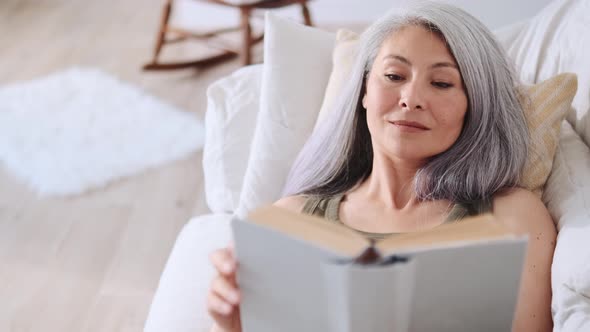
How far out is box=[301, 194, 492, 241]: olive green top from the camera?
3.79 feet

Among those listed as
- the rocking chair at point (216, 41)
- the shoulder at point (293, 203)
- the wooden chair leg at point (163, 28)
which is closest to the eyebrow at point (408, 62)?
the shoulder at point (293, 203)

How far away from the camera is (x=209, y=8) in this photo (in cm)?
326

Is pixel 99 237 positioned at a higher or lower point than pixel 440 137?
lower

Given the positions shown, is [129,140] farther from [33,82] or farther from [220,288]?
[220,288]

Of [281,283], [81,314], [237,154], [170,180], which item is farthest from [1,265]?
[281,283]

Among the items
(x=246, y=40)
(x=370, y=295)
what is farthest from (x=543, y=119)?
(x=246, y=40)

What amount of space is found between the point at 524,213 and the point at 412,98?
252 mm

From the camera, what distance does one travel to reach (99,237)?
6.89 ft

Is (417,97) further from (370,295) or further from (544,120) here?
(370,295)

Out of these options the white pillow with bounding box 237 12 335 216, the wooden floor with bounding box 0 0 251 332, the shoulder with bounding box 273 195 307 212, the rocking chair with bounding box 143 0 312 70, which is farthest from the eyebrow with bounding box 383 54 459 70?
the rocking chair with bounding box 143 0 312 70

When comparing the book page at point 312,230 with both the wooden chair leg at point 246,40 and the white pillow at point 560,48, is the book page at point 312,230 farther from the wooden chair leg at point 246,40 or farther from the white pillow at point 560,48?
the wooden chair leg at point 246,40

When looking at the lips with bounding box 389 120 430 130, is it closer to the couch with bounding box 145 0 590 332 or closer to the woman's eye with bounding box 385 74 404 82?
the woman's eye with bounding box 385 74 404 82

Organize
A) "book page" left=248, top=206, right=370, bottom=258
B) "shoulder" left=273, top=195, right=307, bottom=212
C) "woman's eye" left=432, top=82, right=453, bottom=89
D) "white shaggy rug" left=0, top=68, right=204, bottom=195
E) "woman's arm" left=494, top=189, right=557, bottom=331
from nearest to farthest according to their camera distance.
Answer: "book page" left=248, top=206, right=370, bottom=258
"woman's arm" left=494, top=189, right=557, bottom=331
"woman's eye" left=432, top=82, right=453, bottom=89
"shoulder" left=273, top=195, right=307, bottom=212
"white shaggy rug" left=0, top=68, right=204, bottom=195

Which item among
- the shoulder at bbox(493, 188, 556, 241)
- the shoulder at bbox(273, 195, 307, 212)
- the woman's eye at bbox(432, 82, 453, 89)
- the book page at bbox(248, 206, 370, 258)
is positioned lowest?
the shoulder at bbox(273, 195, 307, 212)
